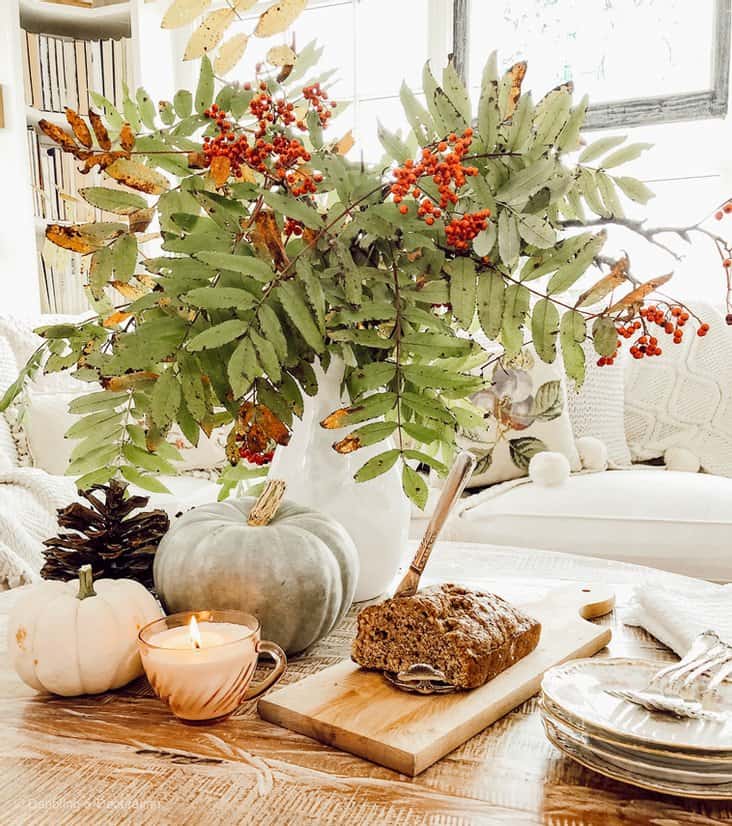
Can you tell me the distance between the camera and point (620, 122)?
297 centimetres

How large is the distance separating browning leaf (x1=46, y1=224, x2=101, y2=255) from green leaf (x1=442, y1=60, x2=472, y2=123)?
14.9 inches

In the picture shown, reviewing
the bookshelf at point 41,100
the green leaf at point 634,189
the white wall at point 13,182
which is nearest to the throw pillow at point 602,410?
the green leaf at point 634,189

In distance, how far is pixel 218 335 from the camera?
687 millimetres

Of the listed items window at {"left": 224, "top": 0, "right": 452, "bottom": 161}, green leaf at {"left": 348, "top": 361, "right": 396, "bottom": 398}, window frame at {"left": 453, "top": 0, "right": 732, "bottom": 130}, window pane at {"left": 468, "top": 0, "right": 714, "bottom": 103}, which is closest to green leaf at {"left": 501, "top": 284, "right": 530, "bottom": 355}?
green leaf at {"left": 348, "top": 361, "right": 396, "bottom": 398}

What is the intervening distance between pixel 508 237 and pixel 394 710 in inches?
16.9

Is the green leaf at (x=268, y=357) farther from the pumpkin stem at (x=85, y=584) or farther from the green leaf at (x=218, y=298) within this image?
the pumpkin stem at (x=85, y=584)

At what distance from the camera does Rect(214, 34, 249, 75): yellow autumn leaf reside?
0.81 m

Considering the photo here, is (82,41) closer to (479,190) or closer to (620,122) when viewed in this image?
(620,122)

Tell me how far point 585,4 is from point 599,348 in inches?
105

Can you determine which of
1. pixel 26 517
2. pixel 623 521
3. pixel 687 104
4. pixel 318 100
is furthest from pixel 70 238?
pixel 687 104

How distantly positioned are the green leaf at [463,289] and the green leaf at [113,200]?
317mm

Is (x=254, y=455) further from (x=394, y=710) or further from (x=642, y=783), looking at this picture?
(x=642, y=783)

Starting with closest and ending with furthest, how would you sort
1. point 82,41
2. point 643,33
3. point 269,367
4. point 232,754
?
1. point 232,754
2. point 269,367
3. point 643,33
4. point 82,41

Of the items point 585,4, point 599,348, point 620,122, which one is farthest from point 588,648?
point 585,4
